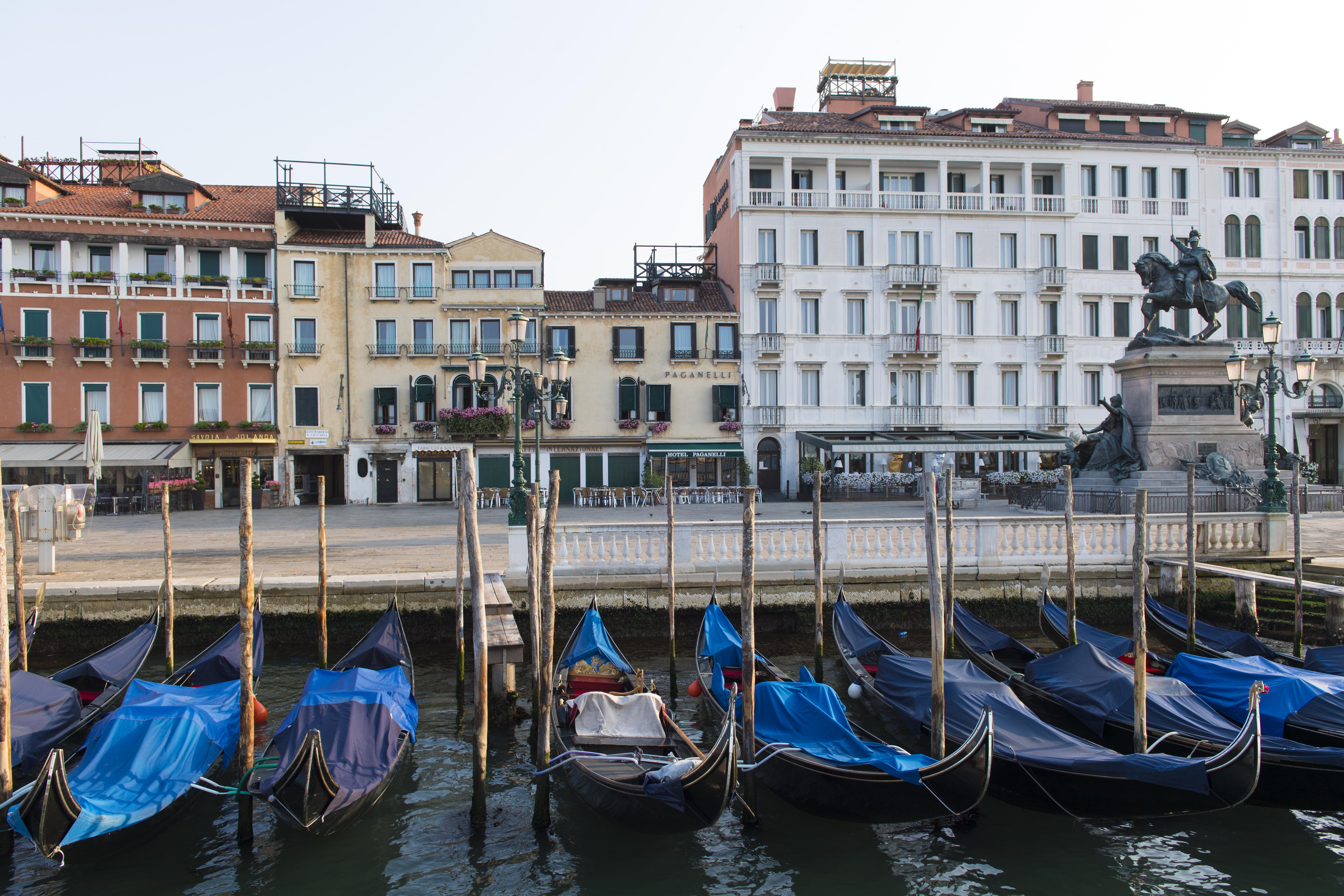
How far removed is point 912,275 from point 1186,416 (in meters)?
16.4

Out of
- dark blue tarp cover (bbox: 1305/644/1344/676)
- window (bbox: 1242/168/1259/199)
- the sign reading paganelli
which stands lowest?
dark blue tarp cover (bbox: 1305/644/1344/676)

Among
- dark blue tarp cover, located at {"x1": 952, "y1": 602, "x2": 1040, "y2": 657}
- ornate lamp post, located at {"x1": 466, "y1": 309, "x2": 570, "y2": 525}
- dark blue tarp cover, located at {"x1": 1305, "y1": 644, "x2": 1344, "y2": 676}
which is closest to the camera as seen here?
dark blue tarp cover, located at {"x1": 1305, "y1": 644, "x2": 1344, "y2": 676}

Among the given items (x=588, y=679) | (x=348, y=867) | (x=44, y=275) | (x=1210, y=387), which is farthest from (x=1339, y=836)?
(x=44, y=275)

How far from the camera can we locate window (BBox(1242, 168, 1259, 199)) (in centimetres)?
3159

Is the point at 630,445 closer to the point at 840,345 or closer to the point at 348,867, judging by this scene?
the point at 840,345

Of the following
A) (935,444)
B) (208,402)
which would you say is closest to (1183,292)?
(935,444)

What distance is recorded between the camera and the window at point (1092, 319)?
31.1 meters

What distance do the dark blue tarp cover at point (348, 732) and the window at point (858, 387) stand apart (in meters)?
24.8

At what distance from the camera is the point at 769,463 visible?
30.4m

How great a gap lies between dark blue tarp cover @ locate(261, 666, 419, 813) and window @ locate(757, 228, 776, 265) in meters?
25.0

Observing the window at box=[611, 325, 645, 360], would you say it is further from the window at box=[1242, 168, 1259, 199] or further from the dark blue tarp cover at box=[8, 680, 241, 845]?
the dark blue tarp cover at box=[8, 680, 241, 845]

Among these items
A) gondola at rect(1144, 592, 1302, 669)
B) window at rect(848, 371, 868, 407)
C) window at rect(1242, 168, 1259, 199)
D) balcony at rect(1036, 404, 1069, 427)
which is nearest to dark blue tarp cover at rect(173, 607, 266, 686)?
gondola at rect(1144, 592, 1302, 669)

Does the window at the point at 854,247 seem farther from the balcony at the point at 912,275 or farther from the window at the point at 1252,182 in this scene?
the window at the point at 1252,182

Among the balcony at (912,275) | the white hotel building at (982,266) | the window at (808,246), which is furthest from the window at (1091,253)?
the window at (808,246)
